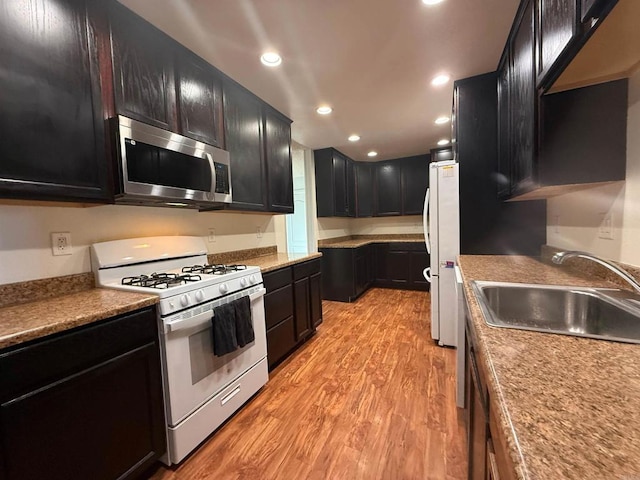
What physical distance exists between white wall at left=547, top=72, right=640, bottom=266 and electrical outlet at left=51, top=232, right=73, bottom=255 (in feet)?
8.78

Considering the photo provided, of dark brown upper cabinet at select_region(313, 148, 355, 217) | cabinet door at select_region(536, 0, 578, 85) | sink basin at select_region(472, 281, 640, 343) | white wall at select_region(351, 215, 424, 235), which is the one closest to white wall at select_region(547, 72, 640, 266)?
sink basin at select_region(472, 281, 640, 343)

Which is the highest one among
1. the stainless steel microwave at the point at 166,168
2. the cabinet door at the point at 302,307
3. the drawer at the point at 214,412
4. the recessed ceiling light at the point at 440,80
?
the recessed ceiling light at the point at 440,80

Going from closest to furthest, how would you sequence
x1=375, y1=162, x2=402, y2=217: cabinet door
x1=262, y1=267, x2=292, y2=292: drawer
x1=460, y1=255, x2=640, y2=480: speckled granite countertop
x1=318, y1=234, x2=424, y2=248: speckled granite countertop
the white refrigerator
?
x1=460, y1=255, x2=640, y2=480: speckled granite countertop, x1=262, y1=267, x2=292, y2=292: drawer, the white refrigerator, x1=318, y1=234, x2=424, y2=248: speckled granite countertop, x1=375, y1=162, x2=402, y2=217: cabinet door

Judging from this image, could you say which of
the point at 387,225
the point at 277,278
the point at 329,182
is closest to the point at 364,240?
the point at 387,225

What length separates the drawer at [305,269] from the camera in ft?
8.49

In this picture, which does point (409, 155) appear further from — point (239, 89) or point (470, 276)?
point (470, 276)

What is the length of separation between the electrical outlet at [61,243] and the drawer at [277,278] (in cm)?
116

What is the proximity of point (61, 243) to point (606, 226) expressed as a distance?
279 centimetres

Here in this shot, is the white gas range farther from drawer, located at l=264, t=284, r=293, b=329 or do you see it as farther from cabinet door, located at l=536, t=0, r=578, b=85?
cabinet door, located at l=536, t=0, r=578, b=85

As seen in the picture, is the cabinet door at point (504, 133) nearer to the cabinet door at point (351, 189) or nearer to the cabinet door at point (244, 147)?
the cabinet door at point (244, 147)

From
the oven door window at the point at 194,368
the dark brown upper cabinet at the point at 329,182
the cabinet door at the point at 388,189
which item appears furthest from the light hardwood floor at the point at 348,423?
the cabinet door at the point at 388,189

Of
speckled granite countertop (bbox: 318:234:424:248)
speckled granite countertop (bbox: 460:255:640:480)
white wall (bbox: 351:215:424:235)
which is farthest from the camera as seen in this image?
white wall (bbox: 351:215:424:235)

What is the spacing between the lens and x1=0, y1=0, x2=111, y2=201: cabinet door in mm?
1096

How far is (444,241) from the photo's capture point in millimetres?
2490
